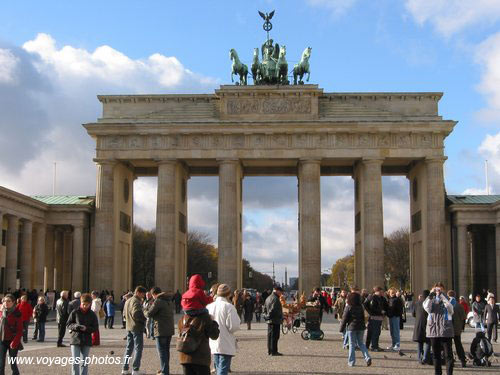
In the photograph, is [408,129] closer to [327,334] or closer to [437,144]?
[437,144]

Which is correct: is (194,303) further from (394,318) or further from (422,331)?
(394,318)

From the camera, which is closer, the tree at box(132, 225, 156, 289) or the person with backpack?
the person with backpack

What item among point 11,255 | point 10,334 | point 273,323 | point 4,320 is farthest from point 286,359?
point 11,255

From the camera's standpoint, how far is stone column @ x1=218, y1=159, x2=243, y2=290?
6506cm

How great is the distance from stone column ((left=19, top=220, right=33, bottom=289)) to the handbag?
54.2 meters

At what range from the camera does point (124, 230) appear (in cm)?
7075

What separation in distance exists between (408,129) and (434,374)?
1858 inches

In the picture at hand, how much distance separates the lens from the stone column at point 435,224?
63.4m

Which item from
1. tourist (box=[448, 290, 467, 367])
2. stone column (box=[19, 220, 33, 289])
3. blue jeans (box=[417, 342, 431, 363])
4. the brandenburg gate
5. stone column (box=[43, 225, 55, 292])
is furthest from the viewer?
stone column (box=[43, 225, 55, 292])

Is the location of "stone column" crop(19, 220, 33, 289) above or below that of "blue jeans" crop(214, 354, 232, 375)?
above

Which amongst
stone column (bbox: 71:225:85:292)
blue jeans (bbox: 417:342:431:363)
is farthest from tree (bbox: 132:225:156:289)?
blue jeans (bbox: 417:342:431:363)

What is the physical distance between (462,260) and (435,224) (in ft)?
12.6

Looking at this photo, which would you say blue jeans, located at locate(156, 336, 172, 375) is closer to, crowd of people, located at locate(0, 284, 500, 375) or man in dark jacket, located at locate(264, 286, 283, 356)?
crowd of people, located at locate(0, 284, 500, 375)

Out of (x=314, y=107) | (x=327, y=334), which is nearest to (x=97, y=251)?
(x=314, y=107)
